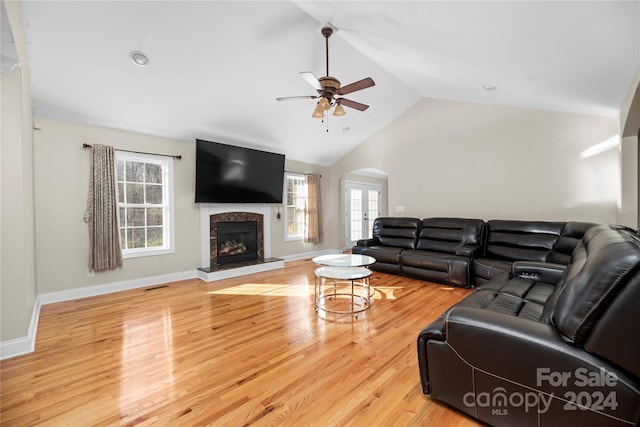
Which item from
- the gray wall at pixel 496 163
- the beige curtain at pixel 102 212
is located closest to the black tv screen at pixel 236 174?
the beige curtain at pixel 102 212

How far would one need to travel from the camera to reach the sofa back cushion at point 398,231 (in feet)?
17.3

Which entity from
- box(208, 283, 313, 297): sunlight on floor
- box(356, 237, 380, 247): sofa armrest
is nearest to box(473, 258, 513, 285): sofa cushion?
box(356, 237, 380, 247): sofa armrest

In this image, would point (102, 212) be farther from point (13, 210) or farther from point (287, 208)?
point (287, 208)

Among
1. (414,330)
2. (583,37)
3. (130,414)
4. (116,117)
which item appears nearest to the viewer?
(130,414)

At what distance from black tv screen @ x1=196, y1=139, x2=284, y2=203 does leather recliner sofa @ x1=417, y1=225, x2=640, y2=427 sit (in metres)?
4.32

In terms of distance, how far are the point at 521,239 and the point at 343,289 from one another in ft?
8.86

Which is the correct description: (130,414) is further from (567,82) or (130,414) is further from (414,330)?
(567,82)

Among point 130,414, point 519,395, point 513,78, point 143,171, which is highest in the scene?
point 513,78

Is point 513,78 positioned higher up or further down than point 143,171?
higher up

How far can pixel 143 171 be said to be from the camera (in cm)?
451

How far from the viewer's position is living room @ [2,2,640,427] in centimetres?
239

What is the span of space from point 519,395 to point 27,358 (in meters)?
3.54

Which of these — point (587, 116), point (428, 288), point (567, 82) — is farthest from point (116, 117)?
point (587, 116)

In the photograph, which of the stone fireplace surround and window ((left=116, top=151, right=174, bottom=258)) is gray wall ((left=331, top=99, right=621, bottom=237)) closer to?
the stone fireplace surround
